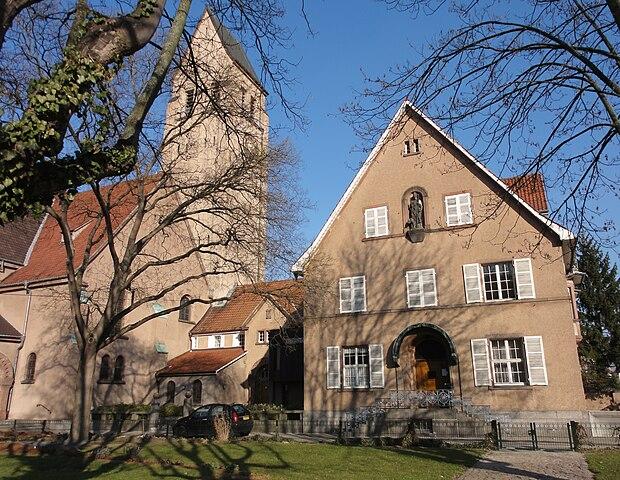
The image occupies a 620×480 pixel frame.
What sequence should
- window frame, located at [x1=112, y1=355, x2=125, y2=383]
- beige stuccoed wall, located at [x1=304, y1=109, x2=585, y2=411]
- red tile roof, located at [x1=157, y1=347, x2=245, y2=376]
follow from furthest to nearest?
red tile roof, located at [x1=157, y1=347, x2=245, y2=376] → window frame, located at [x1=112, y1=355, x2=125, y2=383] → beige stuccoed wall, located at [x1=304, y1=109, x2=585, y2=411]

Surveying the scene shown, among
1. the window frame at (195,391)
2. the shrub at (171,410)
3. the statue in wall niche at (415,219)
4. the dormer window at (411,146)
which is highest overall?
the dormer window at (411,146)

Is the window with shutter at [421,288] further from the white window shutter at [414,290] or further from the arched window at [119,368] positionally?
the arched window at [119,368]

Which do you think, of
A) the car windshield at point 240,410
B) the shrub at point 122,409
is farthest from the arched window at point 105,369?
the car windshield at point 240,410

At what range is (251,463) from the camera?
1319 centimetres

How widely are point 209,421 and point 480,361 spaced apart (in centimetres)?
1192

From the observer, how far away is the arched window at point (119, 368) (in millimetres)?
30281

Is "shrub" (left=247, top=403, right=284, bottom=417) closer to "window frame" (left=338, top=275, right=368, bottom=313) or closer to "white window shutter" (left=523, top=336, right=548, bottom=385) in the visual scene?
"window frame" (left=338, top=275, right=368, bottom=313)

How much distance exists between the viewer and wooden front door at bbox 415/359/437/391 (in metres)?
23.4

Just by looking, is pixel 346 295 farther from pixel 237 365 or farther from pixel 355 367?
pixel 237 365

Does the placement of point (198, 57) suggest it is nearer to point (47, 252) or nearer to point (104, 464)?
point (104, 464)

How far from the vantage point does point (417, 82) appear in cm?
1022

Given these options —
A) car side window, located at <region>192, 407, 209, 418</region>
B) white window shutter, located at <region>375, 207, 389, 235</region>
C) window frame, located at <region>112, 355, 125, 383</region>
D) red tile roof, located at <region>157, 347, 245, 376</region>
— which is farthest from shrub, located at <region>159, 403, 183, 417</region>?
white window shutter, located at <region>375, 207, 389, 235</region>

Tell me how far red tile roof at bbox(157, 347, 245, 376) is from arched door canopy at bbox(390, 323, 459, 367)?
12373mm

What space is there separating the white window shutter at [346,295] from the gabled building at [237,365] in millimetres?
4727
